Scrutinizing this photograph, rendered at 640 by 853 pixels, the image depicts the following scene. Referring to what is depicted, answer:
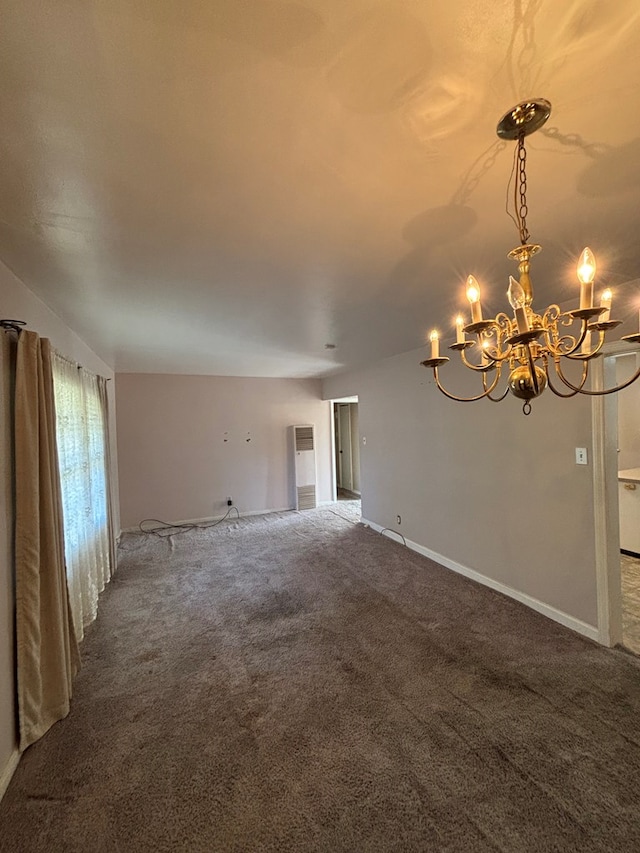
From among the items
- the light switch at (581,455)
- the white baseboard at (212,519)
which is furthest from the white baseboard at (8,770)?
the white baseboard at (212,519)

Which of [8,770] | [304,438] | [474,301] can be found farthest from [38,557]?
[304,438]

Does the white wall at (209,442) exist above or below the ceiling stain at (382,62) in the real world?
below

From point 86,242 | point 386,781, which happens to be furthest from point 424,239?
point 386,781

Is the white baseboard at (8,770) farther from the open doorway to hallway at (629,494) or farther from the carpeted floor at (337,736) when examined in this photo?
the open doorway to hallway at (629,494)

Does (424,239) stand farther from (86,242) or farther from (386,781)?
(386,781)

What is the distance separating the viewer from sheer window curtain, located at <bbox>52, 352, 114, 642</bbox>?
8.02 feet

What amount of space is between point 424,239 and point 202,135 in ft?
3.21

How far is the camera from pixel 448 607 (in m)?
2.90

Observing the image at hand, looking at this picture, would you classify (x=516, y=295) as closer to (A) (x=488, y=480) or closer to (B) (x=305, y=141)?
(B) (x=305, y=141)

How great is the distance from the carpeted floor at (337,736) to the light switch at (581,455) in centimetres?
119

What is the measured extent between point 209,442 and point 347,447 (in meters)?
3.28

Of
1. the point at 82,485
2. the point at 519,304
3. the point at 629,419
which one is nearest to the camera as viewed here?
the point at 519,304

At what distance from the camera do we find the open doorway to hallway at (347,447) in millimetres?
7832

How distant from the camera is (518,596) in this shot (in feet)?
9.70
